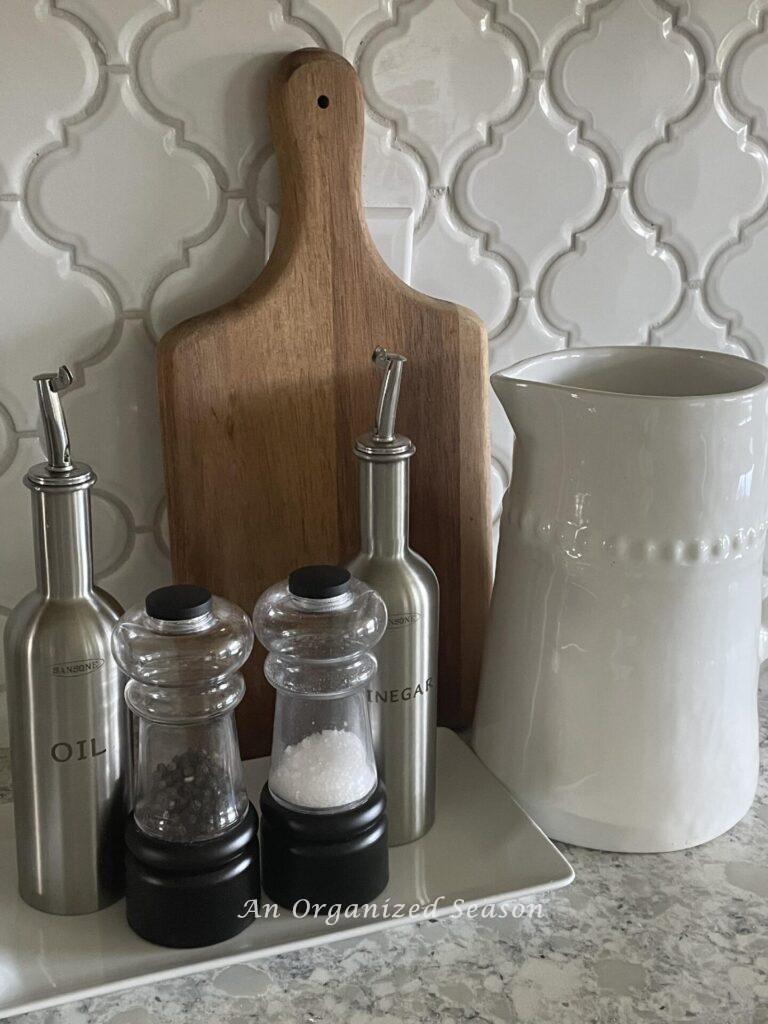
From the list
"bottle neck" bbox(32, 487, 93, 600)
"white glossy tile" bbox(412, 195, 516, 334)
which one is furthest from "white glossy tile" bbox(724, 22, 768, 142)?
"bottle neck" bbox(32, 487, 93, 600)

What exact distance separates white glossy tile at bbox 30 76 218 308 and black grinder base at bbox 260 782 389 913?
368 millimetres

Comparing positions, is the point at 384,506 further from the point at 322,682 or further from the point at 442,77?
the point at 442,77

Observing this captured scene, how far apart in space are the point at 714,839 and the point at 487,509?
0.28 metres

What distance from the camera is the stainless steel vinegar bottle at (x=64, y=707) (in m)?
0.62

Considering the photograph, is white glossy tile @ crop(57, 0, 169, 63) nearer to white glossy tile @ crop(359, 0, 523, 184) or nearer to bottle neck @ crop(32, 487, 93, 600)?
white glossy tile @ crop(359, 0, 523, 184)

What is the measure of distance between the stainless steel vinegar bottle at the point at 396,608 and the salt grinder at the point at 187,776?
3.8 inches

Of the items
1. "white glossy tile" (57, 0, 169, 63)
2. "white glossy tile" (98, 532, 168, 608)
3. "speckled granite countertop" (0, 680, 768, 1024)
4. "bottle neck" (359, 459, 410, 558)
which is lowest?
"speckled granite countertop" (0, 680, 768, 1024)

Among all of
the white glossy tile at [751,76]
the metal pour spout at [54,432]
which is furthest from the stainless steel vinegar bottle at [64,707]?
A: the white glossy tile at [751,76]

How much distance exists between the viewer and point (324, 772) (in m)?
0.66

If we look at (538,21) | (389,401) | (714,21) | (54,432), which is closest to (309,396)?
(389,401)

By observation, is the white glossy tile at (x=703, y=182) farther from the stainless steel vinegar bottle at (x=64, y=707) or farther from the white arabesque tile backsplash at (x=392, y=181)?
the stainless steel vinegar bottle at (x=64, y=707)

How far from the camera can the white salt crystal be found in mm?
655

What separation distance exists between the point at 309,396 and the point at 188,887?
338mm

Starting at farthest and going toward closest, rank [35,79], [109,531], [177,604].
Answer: [109,531] < [35,79] < [177,604]
